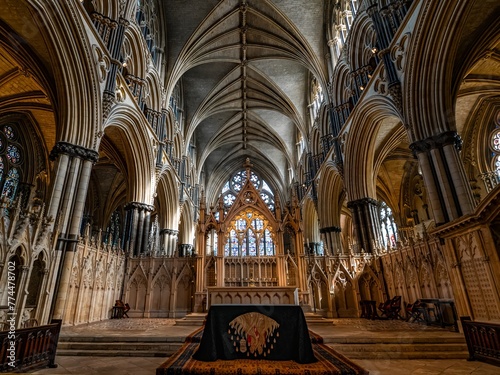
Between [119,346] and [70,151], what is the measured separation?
18.1 ft

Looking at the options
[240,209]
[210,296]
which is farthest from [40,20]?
[210,296]

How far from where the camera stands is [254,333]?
4059 millimetres

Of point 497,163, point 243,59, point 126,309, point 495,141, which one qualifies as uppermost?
point 243,59

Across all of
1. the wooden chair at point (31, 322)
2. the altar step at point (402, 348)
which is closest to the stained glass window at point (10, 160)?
the wooden chair at point (31, 322)

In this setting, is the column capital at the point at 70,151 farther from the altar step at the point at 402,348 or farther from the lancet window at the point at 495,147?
the lancet window at the point at 495,147

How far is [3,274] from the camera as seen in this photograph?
206 inches

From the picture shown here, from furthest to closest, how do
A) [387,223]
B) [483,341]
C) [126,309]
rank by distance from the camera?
[387,223]
[126,309]
[483,341]

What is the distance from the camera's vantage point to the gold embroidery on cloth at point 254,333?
4000 millimetres

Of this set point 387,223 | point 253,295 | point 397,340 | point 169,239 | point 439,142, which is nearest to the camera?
point 397,340

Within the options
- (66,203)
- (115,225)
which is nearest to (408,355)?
(66,203)

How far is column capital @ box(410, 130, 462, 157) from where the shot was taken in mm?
7480

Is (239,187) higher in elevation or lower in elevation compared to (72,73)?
higher

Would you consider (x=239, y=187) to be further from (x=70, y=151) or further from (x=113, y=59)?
(x=70, y=151)

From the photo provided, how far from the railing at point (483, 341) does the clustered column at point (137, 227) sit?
36.3 feet
